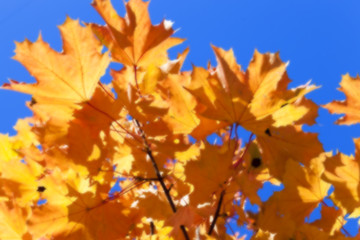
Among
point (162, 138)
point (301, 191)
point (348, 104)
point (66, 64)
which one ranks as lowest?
point (301, 191)

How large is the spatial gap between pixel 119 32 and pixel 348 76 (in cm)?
69

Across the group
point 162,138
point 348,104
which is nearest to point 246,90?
point 162,138

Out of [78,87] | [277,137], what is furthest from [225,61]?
[78,87]

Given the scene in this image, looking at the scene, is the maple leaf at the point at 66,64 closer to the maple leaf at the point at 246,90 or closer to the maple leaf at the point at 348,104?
the maple leaf at the point at 246,90

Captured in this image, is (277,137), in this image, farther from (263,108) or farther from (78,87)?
(78,87)

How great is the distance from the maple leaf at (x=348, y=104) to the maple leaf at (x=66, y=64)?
694mm

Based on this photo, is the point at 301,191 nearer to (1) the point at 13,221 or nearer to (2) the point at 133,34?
(2) the point at 133,34

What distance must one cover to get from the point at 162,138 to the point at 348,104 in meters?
0.58

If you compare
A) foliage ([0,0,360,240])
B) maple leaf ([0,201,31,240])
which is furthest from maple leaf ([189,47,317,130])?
maple leaf ([0,201,31,240])

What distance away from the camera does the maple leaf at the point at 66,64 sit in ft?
2.99

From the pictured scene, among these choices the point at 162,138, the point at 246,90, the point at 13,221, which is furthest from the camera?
the point at 13,221

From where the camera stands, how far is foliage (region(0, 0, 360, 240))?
0.90 metres

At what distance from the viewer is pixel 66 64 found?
94 cm

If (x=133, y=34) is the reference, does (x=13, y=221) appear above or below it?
below
